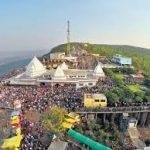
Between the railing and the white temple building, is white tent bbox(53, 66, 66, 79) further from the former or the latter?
the railing

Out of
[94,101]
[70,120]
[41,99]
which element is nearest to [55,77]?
[41,99]

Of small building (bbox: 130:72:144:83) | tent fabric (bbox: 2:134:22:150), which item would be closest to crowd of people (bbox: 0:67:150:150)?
tent fabric (bbox: 2:134:22:150)

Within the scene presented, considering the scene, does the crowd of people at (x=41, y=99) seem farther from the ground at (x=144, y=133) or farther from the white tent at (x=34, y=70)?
the white tent at (x=34, y=70)

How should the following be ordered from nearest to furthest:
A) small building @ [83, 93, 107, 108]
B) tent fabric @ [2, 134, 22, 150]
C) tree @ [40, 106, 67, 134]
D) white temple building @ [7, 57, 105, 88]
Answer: tent fabric @ [2, 134, 22, 150], tree @ [40, 106, 67, 134], small building @ [83, 93, 107, 108], white temple building @ [7, 57, 105, 88]

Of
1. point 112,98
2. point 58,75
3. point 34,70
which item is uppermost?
point 34,70

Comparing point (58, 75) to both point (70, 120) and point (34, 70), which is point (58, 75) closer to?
point (34, 70)
